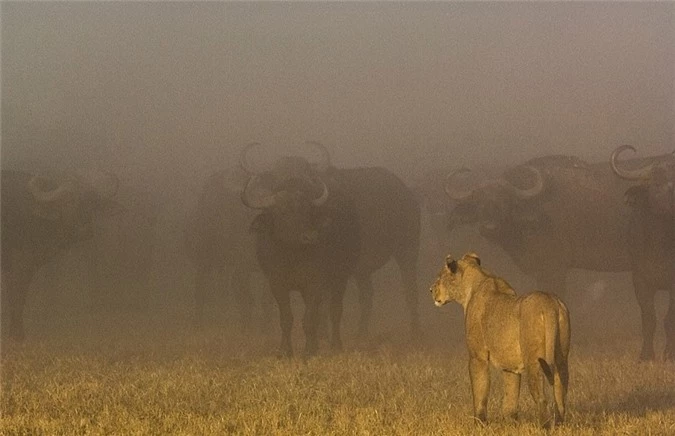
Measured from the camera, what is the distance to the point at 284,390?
1121 cm

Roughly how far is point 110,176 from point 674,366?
14.3 metres

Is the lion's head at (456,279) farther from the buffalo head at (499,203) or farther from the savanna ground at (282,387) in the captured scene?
the buffalo head at (499,203)

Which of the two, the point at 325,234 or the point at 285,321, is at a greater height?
the point at 325,234

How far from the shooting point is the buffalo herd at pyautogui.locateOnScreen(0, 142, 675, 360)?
15.7m

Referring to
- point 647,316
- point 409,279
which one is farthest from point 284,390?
point 409,279

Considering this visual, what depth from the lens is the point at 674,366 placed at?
1347 cm

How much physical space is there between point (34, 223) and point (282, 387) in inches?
375

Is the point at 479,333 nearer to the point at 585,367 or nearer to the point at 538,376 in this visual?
the point at 538,376

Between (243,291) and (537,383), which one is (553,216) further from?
(537,383)

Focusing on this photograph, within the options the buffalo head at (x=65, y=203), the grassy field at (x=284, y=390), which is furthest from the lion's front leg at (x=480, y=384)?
the buffalo head at (x=65, y=203)

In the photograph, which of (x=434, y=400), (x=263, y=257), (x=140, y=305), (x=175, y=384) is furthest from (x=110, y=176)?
(x=434, y=400)

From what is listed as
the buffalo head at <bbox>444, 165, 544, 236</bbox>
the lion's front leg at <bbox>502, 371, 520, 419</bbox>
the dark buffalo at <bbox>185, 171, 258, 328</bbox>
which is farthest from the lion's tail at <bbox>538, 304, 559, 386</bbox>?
the dark buffalo at <bbox>185, 171, 258, 328</bbox>

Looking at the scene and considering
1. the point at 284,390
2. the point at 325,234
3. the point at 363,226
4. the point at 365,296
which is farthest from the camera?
the point at 365,296

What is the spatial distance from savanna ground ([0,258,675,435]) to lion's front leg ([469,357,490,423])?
13cm
